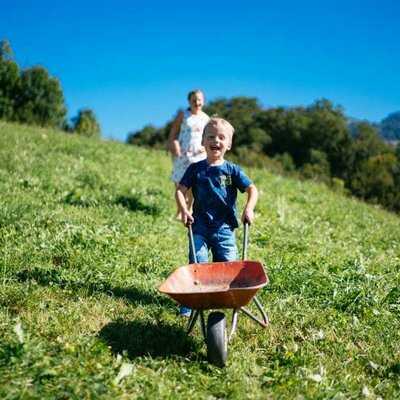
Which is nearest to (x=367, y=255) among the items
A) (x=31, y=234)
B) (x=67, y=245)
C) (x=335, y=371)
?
(x=335, y=371)

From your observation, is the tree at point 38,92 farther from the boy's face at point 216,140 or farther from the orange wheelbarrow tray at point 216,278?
the orange wheelbarrow tray at point 216,278

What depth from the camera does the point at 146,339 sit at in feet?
13.5

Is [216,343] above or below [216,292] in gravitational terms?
below

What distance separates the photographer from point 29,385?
310cm

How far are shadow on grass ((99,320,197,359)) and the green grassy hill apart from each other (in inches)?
0.5

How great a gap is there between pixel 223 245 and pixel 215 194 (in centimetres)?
56

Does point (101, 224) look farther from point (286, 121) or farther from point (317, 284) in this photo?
point (286, 121)

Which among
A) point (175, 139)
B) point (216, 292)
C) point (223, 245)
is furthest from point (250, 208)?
point (175, 139)

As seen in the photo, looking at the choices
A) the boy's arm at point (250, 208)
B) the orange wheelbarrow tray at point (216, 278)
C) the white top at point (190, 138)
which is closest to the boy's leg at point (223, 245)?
the boy's arm at point (250, 208)

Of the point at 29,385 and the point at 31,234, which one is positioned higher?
the point at 31,234

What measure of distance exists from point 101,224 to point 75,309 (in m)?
3.00

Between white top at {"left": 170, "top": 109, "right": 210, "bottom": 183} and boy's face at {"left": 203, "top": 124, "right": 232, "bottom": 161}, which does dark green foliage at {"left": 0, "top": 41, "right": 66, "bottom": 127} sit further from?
boy's face at {"left": 203, "top": 124, "right": 232, "bottom": 161}

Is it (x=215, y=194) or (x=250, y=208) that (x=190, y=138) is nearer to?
(x=215, y=194)

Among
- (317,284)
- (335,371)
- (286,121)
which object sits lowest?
(335,371)
